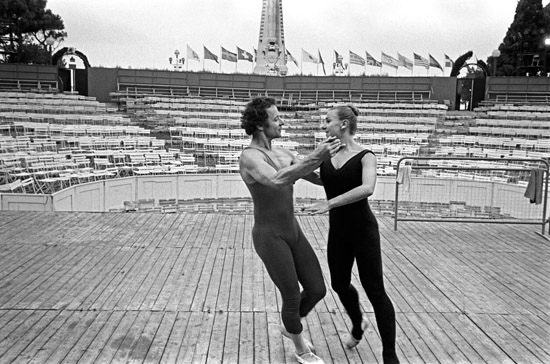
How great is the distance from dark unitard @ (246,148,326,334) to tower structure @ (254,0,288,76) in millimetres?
40138

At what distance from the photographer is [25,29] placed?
45.2 m

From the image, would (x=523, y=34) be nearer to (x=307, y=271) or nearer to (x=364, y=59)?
(x=364, y=59)

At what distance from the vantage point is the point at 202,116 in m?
23.3

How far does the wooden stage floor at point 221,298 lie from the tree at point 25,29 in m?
41.9

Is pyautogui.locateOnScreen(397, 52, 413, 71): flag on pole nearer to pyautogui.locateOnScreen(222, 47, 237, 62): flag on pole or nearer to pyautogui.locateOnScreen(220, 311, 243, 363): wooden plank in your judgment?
pyautogui.locateOnScreen(222, 47, 237, 62): flag on pole

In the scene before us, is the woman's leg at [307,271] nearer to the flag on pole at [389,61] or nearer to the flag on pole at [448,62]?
the flag on pole at [389,61]

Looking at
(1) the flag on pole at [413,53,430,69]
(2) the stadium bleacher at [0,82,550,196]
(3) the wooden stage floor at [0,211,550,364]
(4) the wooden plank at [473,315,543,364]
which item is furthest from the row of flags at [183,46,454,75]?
(4) the wooden plank at [473,315,543,364]

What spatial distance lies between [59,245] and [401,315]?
4497 millimetres

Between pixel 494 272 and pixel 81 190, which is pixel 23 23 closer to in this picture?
pixel 81 190

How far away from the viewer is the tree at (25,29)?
1710 inches

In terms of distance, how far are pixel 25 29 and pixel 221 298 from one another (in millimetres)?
48248

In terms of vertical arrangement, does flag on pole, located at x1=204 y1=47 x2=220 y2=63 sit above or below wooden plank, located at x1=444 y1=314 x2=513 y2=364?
above

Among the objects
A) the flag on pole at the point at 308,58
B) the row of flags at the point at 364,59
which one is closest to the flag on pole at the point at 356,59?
the row of flags at the point at 364,59

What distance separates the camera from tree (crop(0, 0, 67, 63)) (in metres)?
43.4
